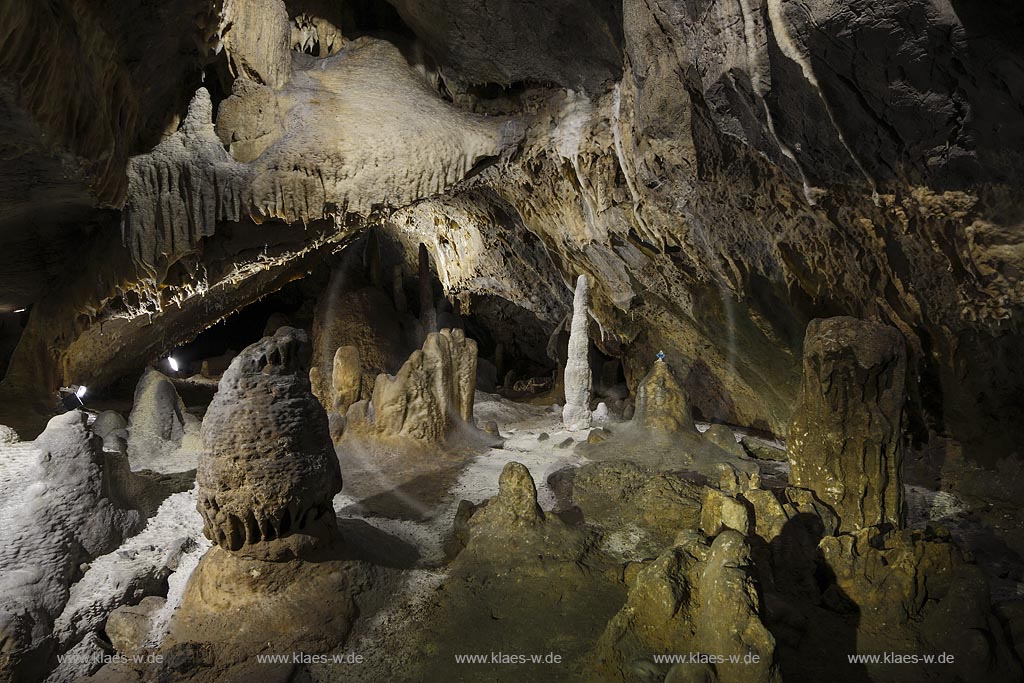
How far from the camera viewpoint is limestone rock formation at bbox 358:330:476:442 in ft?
27.1

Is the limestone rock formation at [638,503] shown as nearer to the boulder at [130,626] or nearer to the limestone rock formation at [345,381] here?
the boulder at [130,626]

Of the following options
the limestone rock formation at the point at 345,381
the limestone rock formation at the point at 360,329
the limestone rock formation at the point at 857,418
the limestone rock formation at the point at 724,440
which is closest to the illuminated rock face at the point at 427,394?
the limestone rock formation at the point at 345,381

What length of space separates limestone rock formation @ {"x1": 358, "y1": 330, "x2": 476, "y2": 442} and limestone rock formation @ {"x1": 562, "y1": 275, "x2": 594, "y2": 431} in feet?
6.14

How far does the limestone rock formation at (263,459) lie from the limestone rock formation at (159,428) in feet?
14.2

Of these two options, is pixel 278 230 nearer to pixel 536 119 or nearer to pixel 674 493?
pixel 536 119

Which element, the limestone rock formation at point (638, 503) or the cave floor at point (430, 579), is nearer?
the cave floor at point (430, 579)

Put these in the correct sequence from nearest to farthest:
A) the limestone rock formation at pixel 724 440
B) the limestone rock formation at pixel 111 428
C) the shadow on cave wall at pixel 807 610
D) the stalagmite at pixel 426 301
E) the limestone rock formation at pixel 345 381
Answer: the shadow on cave wall at pixel 807 610 < the limestone rock formation at pixel 111 428 < the limestone rock formation at pixel 724 440 < the limestone rock formation at pixel 345 381 < the stalagmite at pixel 426 301

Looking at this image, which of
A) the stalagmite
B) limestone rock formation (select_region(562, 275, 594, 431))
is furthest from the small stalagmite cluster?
the stalagmite

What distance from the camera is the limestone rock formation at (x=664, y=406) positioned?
803 cm

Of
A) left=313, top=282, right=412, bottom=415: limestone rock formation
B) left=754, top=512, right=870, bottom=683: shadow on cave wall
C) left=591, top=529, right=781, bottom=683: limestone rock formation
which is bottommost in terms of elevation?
left=754, top=512, right=870, bottom=683: shadow on cave wall

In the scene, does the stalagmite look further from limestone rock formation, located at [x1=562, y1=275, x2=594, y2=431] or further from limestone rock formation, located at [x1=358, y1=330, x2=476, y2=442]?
limestone rock formation, located at [x1=358, y1=330, x2=476, y2=442]

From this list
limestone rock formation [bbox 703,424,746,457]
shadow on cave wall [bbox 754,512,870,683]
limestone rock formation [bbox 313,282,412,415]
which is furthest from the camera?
limestone rock formation [bbox 313,282,412,415]

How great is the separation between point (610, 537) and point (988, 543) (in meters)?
3.41

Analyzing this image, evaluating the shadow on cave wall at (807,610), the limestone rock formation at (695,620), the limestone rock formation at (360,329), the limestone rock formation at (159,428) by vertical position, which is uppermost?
the limestone rock formation at (360,329)
